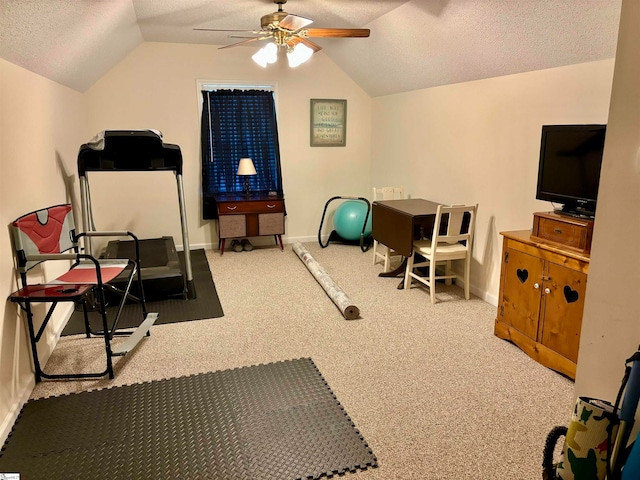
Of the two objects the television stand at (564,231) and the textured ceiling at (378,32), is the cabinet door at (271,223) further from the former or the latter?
the television stand at (564,231)

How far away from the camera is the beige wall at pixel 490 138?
10.3ft

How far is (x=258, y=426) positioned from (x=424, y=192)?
3340mm

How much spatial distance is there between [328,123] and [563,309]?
158 inches

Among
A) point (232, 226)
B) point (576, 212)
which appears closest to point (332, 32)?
point (576, 212)

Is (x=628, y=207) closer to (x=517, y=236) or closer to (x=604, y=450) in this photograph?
(x=604, y=450)

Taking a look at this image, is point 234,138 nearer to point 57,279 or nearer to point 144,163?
point 144,163

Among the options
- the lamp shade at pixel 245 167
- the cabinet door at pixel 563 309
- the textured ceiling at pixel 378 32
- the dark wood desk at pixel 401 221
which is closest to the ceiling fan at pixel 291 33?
the textured ceiling at pixel 378 32

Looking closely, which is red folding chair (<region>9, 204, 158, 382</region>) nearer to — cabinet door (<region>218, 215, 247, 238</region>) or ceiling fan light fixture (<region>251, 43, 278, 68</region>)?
ceiling fan light fixture (<region>251, 43, 278, 68</region>)

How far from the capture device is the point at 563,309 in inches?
108

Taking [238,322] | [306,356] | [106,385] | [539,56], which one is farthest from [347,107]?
[106,385]

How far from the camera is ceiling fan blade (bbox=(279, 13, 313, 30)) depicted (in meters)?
3.08

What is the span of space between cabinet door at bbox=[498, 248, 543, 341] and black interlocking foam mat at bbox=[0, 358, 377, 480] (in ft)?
4.55

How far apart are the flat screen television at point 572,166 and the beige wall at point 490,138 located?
0.83 feet

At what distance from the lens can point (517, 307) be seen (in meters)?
3.15
